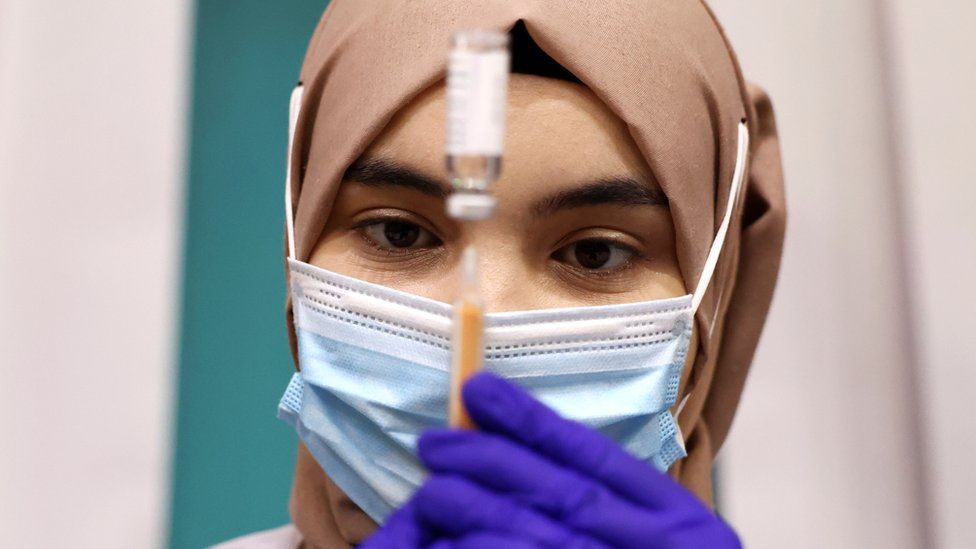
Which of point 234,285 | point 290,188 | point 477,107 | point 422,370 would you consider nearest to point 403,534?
point 422,370

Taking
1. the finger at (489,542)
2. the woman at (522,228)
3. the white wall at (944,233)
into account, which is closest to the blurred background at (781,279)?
the white wall at (944,233)

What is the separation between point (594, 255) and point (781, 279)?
0.67 m

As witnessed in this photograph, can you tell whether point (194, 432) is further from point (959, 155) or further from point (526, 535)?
point (959, 155)

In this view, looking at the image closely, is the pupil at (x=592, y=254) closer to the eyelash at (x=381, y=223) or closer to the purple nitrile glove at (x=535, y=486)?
the eyelash at (x=381, y=223)

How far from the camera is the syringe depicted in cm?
70

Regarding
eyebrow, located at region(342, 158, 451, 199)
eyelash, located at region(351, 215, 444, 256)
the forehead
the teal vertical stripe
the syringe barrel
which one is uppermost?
the syringe barrel

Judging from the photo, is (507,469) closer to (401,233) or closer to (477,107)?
(477,107)

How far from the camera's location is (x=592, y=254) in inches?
43.3

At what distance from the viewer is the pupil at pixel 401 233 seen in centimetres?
111

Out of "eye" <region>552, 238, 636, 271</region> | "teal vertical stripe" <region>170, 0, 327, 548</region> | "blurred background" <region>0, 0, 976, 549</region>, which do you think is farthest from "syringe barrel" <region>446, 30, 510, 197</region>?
"teal vertical stripe" <region>170, 0, 327, 548</region>

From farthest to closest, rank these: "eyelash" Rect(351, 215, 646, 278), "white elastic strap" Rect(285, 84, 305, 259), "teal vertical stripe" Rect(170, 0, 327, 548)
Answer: "teal vertical stripe" Rect(170, 0, 327, 548) → "white elastic strap" Rect(285, 84, 305, 259) → "eyelash" Rect(351, 215, 646, 278)

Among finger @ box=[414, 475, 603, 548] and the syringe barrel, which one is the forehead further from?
finger @ box=[414, 475, 603, 548]

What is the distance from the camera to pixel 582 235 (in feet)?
3.53

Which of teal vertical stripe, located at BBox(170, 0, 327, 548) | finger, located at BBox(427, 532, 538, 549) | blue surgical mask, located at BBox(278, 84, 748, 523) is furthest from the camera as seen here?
teal vertical stripe, located at BBox(170, 0, 327, 548)
